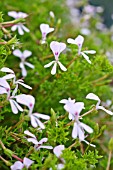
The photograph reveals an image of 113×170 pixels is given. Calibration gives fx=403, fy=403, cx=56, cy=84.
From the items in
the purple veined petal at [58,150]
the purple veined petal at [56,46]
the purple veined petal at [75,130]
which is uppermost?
the purple veined petal at [56,46]

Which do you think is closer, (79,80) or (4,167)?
(4,167)

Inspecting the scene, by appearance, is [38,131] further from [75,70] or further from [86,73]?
[86,73]

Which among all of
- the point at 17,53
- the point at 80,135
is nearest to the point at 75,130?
the point at 80,135

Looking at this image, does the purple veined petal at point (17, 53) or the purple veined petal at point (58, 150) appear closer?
the purple veined petal at point (58, 150)

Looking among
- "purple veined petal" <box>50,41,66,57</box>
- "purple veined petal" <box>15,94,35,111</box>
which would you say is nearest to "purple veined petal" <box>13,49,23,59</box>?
"purple veined petal" <box>50,41,66,57</box>

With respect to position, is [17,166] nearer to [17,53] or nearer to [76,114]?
[76,114]

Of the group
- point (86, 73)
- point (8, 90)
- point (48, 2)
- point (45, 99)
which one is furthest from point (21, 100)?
point (48, 2)

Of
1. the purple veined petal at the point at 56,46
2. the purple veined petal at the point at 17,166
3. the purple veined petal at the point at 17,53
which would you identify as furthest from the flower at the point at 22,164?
the purple veined petal at the point at 17,53

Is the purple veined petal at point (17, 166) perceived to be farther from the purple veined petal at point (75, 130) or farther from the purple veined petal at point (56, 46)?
the purple veined petal at point (56, 46)

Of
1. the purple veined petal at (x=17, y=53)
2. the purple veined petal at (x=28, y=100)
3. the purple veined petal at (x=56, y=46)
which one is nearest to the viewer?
the purple veined petal at (x=28, y=100)

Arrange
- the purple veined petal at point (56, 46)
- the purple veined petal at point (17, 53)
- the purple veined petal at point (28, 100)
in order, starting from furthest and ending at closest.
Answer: the purple veined petal at point (17, 53) < the purple veined petal at point (56, 46) < the purple veined petal at point (28, 100)

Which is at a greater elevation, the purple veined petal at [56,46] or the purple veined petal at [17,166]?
the purple veined petal at [56,46]
